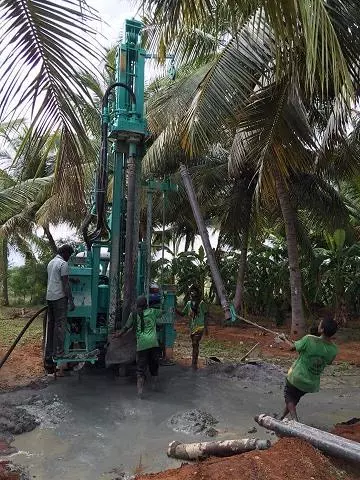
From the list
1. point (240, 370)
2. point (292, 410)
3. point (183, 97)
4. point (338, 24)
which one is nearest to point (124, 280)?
point (240, 370)

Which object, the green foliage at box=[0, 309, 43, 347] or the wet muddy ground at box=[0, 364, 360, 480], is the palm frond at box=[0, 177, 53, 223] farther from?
the wet muddy ground at box=[0, 364, 360, 480]

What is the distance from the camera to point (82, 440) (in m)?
5.79

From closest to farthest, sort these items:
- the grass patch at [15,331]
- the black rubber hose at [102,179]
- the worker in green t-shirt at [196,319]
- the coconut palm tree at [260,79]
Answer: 1. the coconut palm tree at [260,79]
2. the black rubber hose at [102,179]
3. the worker in green t-shirt at [196,319]
4. the grass patch at [15,331]

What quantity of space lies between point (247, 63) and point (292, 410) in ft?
14.5

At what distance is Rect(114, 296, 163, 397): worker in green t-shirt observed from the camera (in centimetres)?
750

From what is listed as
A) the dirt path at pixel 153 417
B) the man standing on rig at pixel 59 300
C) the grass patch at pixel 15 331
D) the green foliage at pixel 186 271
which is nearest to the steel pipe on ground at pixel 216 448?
the dirt path at pixel 153 417

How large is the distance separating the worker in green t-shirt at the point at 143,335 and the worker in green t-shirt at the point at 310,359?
92.4 inches

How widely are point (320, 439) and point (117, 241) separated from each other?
4499 millimetres

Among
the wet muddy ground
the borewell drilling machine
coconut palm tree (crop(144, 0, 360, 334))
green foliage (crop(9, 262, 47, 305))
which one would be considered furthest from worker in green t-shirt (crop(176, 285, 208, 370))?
green foliage (crop(9, 262, 47, 305))

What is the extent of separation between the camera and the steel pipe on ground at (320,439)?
456 cm

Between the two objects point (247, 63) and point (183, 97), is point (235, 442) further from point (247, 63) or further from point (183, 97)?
point (183, 97)

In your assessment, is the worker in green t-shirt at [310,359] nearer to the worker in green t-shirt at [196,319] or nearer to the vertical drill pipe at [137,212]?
the vertical drill pipe at [137,212]

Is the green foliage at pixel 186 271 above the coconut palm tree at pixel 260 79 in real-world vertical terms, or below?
below

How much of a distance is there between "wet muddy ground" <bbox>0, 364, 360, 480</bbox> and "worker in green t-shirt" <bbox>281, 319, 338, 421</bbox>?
64 cm
